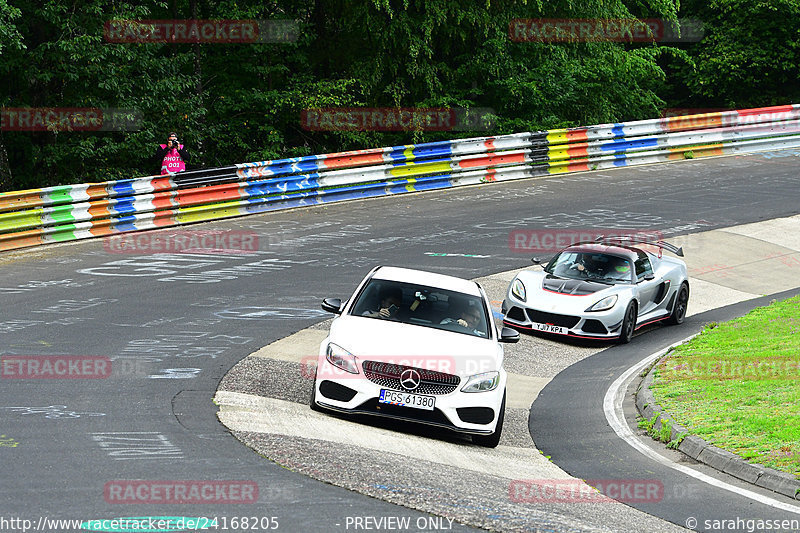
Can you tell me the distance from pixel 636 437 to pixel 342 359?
11.5 feet

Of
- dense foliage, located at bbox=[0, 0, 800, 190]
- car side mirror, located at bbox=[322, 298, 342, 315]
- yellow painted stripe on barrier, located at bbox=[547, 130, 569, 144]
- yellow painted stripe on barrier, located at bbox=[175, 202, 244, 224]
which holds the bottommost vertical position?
yellow painted stripe on barrier, located at bbox=[175, 202, 244, 224]

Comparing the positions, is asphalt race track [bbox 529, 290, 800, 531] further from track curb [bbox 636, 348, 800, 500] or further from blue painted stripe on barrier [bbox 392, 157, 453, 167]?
blue painted stripe on barrier [bbox 392, 157, 453, 167]

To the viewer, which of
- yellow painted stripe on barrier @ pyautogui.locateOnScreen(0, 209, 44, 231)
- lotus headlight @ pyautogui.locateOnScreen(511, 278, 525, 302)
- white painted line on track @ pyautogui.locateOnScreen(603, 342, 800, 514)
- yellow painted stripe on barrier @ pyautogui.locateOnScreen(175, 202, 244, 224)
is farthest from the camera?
yellow painted stripe on barrier @ pyautogui.locateOnScreen(175, 202, 244, 224)

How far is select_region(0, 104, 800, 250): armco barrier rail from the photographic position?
1939 centimetres

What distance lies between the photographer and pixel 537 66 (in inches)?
1216

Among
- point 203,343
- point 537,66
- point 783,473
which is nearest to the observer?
point 783,473

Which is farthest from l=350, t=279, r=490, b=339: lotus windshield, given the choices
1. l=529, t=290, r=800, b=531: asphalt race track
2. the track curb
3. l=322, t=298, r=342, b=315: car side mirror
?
the track curb

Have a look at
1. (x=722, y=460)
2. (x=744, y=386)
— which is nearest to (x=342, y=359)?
(x=722, y=460)

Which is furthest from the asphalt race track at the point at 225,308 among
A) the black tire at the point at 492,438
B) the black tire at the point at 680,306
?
the black tire at the point at 680,306

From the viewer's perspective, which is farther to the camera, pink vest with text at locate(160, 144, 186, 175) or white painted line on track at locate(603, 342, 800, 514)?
pink vest with text at locate(160, 144, 186, 175)

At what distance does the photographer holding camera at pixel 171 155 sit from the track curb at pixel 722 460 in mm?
15128

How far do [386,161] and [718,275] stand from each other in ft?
28.3

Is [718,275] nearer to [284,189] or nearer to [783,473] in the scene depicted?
[284,189]

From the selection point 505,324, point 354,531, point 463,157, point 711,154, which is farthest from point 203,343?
point 711,154
